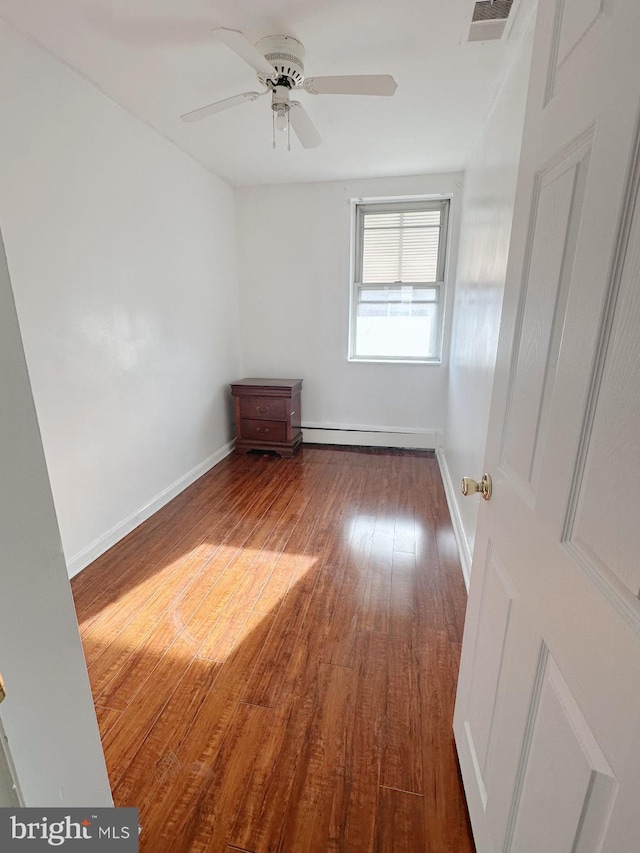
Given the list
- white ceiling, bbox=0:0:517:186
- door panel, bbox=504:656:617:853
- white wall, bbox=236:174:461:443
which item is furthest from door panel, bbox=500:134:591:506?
white wall, bbox=236:174:461:443

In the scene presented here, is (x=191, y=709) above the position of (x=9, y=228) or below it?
below

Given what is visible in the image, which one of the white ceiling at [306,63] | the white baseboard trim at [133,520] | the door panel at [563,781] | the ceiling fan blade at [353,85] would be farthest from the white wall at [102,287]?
the door panel at [563,781]

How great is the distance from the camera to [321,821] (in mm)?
1068

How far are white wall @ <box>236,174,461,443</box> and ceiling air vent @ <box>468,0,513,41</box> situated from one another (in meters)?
1.86

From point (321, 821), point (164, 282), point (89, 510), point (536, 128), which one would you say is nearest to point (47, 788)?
point (321, 821)

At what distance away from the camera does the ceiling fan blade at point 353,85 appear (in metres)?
1.67

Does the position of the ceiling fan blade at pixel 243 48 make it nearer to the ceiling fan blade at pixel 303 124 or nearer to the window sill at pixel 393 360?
Answer: the ceiling fan blade at pixel 303 124

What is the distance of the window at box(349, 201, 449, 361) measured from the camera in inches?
145

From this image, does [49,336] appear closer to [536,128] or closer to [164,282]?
[164,282]

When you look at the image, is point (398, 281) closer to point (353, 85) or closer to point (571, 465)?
point (353, 85)

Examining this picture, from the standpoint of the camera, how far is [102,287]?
2211mm

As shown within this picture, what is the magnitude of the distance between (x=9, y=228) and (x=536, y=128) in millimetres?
2014

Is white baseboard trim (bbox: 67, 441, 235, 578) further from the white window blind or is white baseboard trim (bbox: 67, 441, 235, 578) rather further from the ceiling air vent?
the ceiling air vent

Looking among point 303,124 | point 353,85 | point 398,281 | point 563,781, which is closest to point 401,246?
point 398,281
